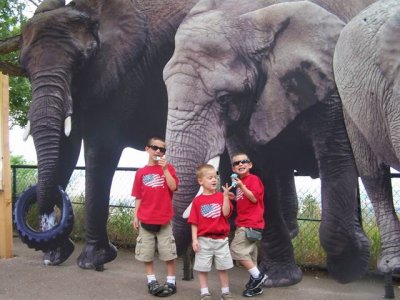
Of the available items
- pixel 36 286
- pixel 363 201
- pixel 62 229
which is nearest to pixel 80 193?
pixel 62 229

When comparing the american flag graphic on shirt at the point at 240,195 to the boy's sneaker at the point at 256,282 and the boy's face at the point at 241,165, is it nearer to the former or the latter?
the boy's face at the point at 241,165

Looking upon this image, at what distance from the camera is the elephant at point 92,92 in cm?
477

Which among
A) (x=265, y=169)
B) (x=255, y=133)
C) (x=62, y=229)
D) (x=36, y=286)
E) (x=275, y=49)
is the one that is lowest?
(x=36, y=286)

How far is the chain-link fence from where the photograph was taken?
16.5ft

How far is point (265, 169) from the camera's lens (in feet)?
15.5

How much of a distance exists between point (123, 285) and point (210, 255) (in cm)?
100

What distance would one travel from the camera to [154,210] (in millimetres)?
3975

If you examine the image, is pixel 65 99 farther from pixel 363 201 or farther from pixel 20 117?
pixel 20 117

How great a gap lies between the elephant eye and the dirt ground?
51.7 inches

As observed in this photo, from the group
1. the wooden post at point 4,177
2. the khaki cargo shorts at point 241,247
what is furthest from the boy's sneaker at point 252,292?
the wooden post at point 4,177

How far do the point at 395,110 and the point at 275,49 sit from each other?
1397 mm

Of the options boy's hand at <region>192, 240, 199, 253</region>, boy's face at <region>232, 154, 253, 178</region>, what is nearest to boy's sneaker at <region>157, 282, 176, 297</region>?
boy's hand at <region>192, 240, 199, 253</region>

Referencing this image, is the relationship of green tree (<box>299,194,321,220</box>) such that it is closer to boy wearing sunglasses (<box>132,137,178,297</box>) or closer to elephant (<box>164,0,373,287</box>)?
elephant (<box>164,0,373,287</box>)

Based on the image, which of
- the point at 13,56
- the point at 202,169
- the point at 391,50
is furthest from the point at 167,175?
the point at 13,56
